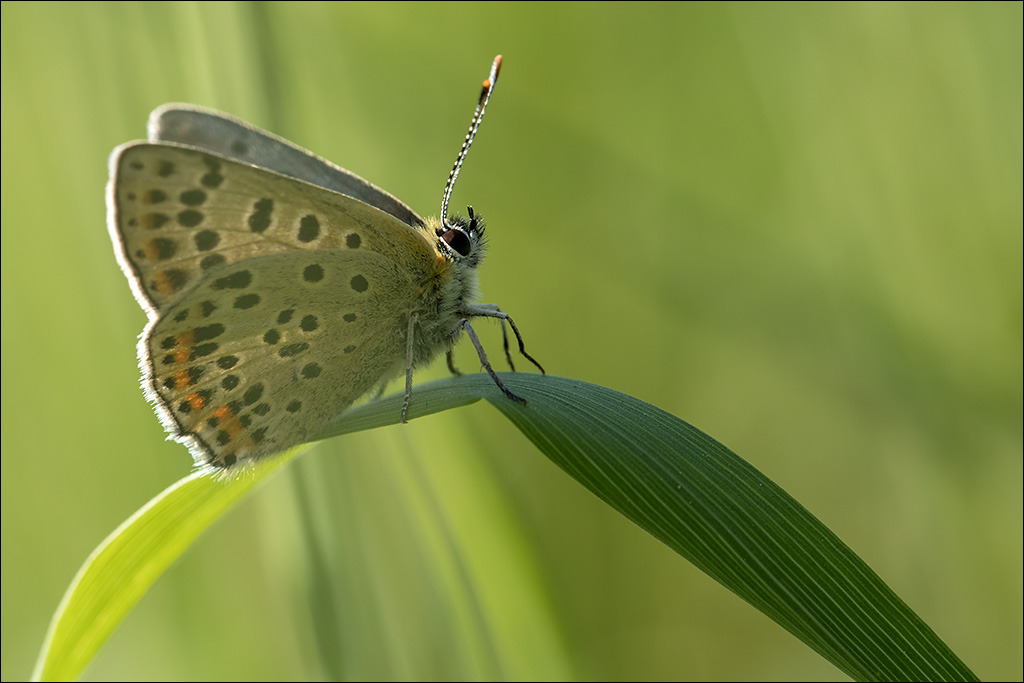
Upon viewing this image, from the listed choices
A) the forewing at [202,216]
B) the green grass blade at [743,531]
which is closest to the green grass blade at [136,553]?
the green grass blade at [743,531]

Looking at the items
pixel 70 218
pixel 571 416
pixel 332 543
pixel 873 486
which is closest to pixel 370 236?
pixel 332 543

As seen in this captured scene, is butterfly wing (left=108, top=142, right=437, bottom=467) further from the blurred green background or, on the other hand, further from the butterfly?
the blurred green background

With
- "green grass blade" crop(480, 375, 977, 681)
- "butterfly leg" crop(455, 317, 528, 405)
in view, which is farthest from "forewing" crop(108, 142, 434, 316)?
"green grass blade" crop(480, 375, 977, 681)

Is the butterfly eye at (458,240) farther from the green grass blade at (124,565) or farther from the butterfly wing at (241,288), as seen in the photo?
the green grass blade at (124,565)

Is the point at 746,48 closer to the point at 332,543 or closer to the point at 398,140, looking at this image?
the point at 398,140

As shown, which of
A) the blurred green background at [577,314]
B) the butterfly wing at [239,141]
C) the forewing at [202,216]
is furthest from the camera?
the blurred green background at [577,314]

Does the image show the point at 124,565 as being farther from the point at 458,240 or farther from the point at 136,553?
the point at 458,240
